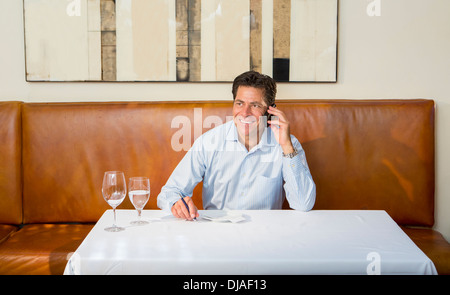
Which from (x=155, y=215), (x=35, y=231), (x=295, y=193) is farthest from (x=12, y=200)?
(x=295, y=193)

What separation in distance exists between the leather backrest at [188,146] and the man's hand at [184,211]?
0.75 m

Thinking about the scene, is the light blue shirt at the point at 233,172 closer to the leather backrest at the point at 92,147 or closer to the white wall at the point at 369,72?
the leather backrest at the point at 92,147

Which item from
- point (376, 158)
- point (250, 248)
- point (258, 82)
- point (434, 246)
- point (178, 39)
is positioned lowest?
point (434, 246)

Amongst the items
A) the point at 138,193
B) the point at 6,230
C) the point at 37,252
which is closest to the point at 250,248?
the point at 138,193

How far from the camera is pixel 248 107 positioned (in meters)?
1.66

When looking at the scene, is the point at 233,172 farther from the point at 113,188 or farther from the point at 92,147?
the point at 92,147

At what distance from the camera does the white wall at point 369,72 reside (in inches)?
83.7

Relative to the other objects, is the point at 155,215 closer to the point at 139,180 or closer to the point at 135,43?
the point at 139,180

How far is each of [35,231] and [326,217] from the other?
4.50ft

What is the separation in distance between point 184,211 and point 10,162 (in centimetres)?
120

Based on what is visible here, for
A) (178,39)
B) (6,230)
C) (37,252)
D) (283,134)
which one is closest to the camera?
(283,134)

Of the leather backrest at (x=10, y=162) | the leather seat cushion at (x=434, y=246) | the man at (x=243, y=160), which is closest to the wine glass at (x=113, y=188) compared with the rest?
the man at (x=243, y=160)

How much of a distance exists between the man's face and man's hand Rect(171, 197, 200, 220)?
1.74 feet

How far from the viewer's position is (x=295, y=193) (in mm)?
1470
